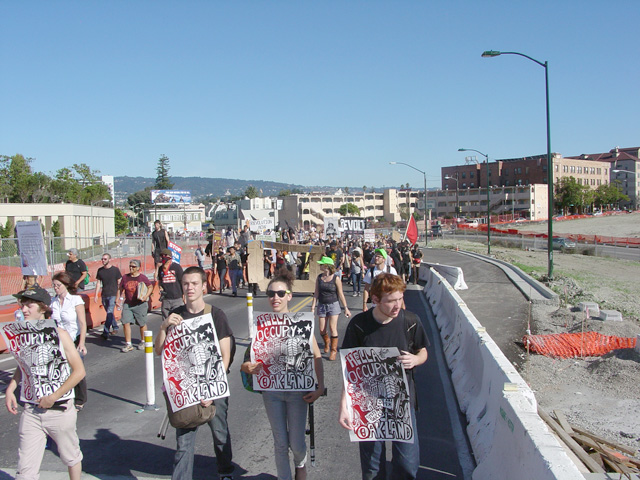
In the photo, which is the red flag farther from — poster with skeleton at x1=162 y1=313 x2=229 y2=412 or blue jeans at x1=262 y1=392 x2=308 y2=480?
poster with skeleton at x1=162 y1=313 x2=229 y2=412

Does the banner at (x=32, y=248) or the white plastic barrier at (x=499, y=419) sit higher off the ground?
the banner at (x=32, y=248)

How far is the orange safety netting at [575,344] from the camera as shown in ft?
33.7

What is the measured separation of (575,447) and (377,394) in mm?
2349

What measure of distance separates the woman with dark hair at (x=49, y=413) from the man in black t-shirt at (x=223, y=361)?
2.51ft

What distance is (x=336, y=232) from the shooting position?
1533 inches

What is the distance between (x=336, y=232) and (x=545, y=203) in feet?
332

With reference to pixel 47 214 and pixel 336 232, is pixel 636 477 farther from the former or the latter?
pixel 47 214

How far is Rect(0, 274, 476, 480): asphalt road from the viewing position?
542cm

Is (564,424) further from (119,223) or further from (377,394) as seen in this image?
(119,223)

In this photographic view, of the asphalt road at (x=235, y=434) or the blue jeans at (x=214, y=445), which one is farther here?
the asphalt road at (x=235, y=434)

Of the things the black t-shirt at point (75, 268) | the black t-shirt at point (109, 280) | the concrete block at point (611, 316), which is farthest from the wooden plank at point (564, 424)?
the black t-shirt at point (75, 268)

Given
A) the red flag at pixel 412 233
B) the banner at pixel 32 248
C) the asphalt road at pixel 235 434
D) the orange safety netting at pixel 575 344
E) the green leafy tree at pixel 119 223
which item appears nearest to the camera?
the asphalt road at pixel 235 434

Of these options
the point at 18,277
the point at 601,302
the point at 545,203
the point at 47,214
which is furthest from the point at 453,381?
the point at 545,203

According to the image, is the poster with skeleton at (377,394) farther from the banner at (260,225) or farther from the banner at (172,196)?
the banner at (172,196)
